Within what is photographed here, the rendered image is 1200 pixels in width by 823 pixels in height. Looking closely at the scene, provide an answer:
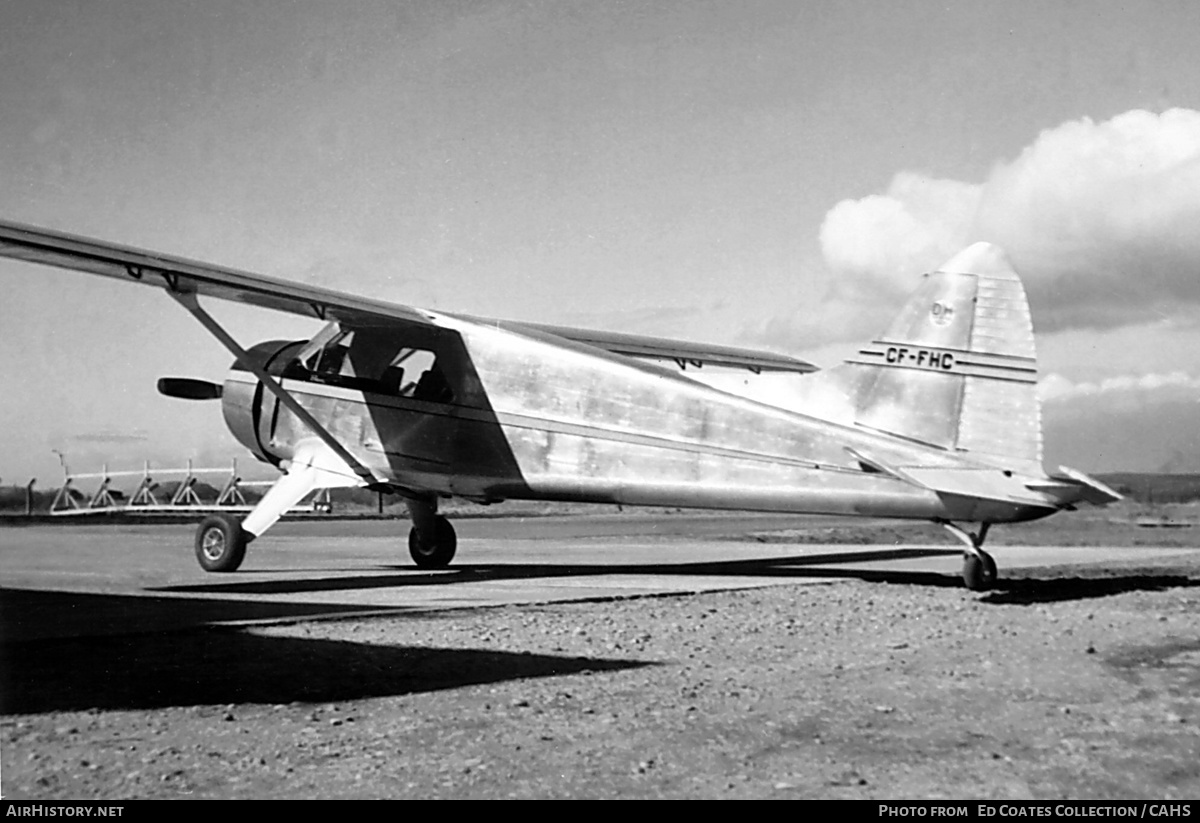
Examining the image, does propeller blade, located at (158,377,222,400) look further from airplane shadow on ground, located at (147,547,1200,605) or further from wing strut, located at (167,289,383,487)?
airplane shadow on ground, located at (147,547,1200,605)

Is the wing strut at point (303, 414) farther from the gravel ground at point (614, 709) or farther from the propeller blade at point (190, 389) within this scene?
the gravel ground at point (614, 709)

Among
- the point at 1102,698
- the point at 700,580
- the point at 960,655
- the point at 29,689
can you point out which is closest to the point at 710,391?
the point at 700,580

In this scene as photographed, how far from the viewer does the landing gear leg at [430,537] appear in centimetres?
1248

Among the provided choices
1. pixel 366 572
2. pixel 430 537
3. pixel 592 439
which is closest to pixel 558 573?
pixel 592 439

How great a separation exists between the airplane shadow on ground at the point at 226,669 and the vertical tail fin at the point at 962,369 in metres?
4.38

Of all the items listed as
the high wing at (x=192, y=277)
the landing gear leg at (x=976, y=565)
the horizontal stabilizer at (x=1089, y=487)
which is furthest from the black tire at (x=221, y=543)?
the horizontal stabilizer at (x=1089, y=487)

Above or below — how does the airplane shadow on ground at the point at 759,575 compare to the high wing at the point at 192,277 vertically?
below

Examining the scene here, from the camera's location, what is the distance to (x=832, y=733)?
4.12 meters

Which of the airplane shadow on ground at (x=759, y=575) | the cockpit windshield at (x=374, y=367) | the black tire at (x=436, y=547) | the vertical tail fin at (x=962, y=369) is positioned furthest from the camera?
the black tire at (x=436, y=547)

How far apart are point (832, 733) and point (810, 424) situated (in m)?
5.58

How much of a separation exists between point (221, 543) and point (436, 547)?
2383 millimetres

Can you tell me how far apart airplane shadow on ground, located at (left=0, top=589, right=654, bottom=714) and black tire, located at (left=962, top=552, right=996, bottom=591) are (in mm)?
4428

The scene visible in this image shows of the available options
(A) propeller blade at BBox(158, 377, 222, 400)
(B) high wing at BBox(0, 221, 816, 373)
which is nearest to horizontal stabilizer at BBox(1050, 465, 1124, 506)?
(B) high wing at BBox(0, 221, 816, 373)
